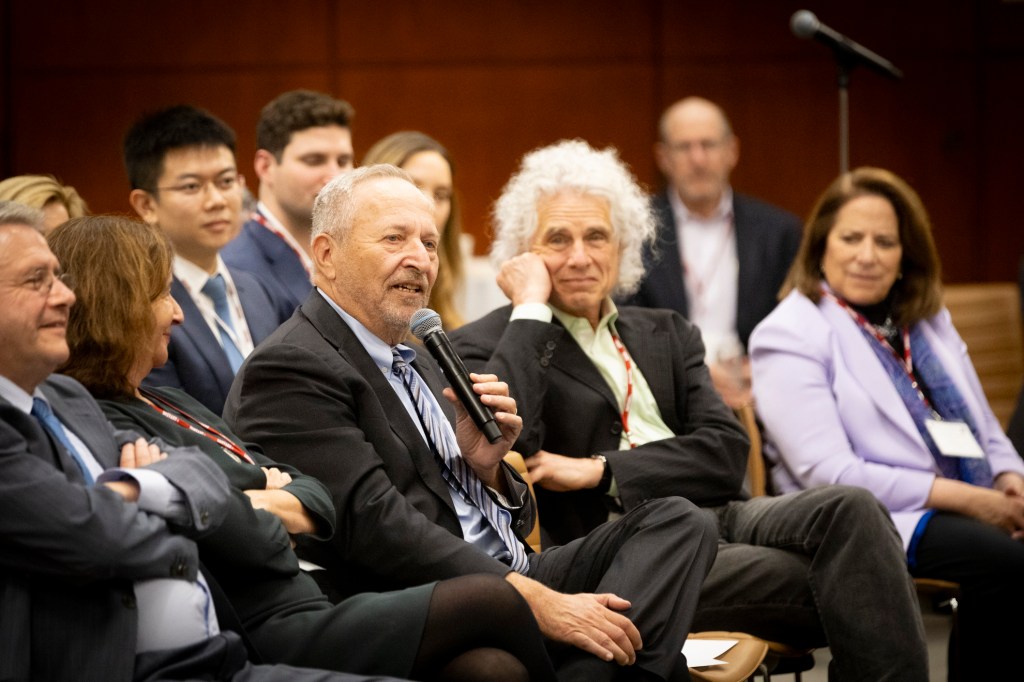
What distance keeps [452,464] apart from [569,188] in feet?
3.55

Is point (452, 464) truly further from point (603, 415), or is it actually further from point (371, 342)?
point (603, 415)

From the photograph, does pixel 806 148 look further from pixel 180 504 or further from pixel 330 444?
pixel 180 504

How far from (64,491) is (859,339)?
245cm

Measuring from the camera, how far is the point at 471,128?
19.9 feet

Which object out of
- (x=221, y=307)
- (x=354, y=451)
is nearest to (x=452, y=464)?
(x=354, y=451)

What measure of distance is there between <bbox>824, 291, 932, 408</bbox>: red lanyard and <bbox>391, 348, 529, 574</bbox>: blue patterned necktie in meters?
1.53

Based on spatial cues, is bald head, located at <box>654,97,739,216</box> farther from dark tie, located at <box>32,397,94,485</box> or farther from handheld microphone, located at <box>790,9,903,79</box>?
dark tie, located at <box>32,397,94,485</box>

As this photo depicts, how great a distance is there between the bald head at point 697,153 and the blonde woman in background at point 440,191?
1.13m

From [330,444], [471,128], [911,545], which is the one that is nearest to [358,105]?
[471,128]

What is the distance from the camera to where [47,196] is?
131 inches

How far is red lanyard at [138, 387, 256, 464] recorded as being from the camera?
2.16 m

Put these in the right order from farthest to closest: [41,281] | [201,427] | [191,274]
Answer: [191,274], [201,427], [41,281]

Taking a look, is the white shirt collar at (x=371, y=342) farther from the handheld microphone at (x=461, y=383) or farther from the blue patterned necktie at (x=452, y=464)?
the handheld microphone at (x=461, y=383)

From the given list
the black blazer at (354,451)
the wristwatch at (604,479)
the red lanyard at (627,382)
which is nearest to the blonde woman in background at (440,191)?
the red lanyard at (627,382)
